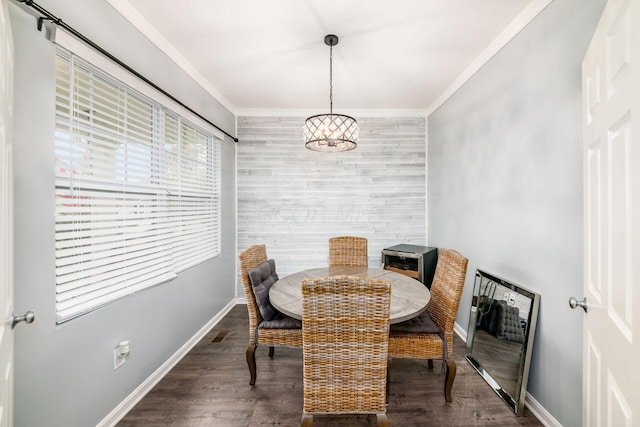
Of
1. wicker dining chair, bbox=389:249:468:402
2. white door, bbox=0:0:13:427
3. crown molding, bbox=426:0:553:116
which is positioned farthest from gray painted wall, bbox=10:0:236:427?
crown molding, bbox=426:0:553:116

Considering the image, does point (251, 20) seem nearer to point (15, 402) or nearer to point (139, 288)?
point (139, 288)

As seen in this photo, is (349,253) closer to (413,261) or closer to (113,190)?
(413,261)

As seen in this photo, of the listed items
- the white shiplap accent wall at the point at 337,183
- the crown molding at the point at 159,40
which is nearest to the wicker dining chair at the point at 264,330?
the white shiplap accent wall at the point at 337,183

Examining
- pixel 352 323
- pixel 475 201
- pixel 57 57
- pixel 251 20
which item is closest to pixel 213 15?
pixel 251 20

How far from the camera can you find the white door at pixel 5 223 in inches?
33.3

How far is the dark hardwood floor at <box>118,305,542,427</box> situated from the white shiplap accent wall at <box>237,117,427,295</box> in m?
1.60

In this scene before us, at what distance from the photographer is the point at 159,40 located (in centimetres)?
208

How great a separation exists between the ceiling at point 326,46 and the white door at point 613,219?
1.09 m

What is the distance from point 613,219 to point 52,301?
8.03ft

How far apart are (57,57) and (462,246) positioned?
3.41 meters

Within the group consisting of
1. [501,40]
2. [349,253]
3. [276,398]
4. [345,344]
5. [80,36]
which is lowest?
[276,398]

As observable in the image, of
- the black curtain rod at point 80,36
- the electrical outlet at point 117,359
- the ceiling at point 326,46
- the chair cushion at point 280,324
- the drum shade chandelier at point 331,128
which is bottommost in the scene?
the electrical outlet at point 117,359

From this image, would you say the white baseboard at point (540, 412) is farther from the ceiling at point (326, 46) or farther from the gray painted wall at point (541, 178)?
the ceiling at point (326, 46)

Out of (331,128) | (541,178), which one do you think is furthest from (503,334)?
(331,128)
